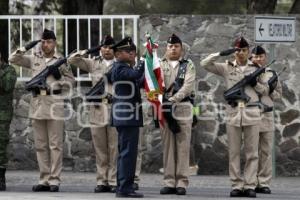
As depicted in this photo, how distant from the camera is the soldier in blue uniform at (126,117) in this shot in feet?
41.8

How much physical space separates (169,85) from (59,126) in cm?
159

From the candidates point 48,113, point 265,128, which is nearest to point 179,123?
point 265,128

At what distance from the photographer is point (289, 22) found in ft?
52.5

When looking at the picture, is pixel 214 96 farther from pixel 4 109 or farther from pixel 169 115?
pixel 4 109

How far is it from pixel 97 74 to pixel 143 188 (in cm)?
175

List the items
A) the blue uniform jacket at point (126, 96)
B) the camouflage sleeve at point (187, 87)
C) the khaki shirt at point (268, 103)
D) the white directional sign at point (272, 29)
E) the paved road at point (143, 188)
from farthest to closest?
1. the white directional sign at point (272, 29)
2. the khaki shirt at point (268, 103)
3. the camouflage sleeve at point (187, 87)
4. the paved road at point (143, 188)
5. the blue uniform jacket at point (126, 96)

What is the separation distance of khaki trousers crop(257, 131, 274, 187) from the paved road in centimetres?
24

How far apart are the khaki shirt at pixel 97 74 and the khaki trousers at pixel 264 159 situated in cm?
Result: 211

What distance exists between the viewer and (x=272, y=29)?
15.9 meters

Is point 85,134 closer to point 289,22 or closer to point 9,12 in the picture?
point 289,22

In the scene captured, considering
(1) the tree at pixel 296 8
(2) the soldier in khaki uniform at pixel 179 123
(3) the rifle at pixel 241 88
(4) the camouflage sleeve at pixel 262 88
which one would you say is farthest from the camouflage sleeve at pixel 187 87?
(1) the tree at pixel 296 8

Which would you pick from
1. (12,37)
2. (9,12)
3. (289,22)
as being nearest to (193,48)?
(289,22)

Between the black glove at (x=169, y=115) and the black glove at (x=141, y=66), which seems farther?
the black glove at (x=169, y=115)

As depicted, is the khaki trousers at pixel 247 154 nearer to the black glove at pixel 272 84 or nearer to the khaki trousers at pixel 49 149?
the black glove at pixel 272 84
